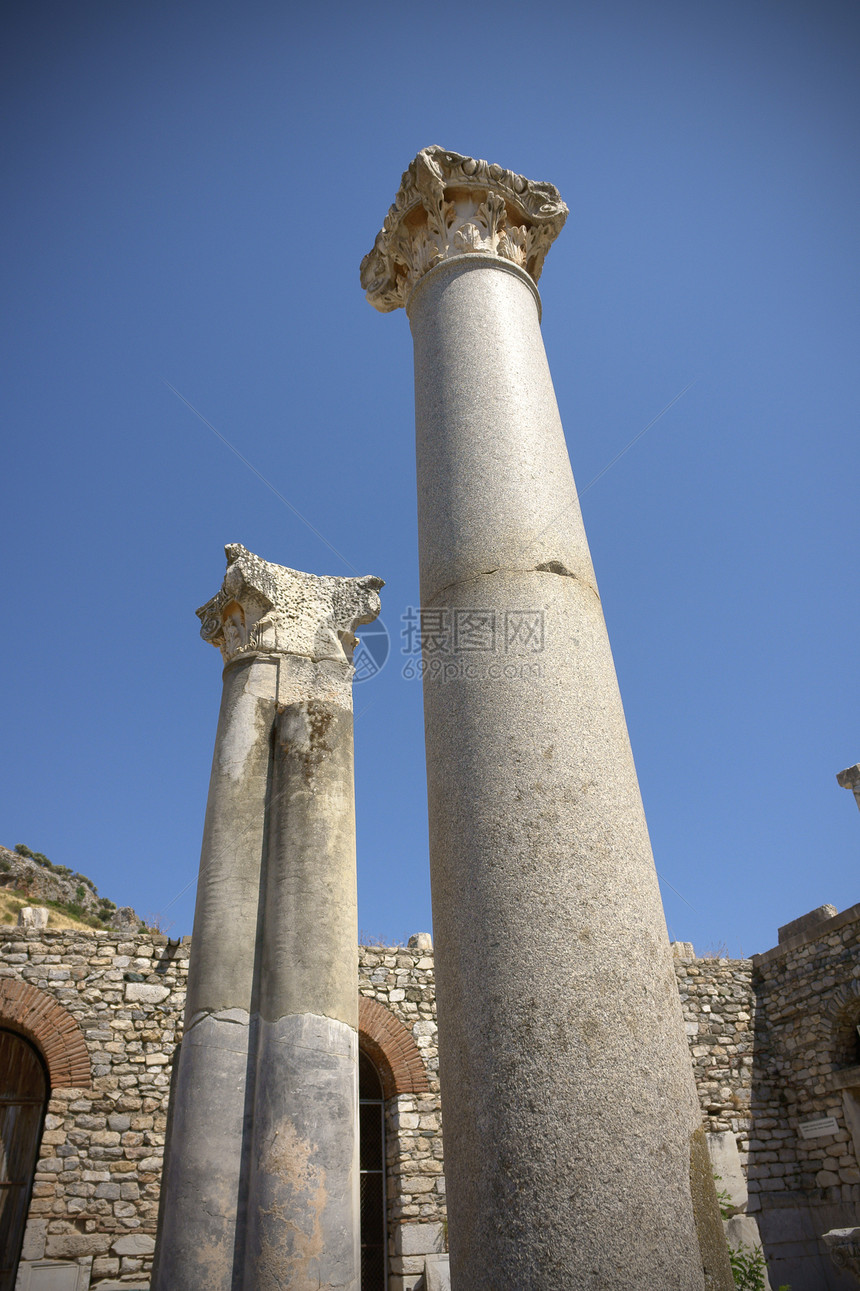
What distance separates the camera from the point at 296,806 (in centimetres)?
353

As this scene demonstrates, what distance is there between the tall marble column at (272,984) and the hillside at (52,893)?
1954 cm

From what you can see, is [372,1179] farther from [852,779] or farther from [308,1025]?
[852,779]

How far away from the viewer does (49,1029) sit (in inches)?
319

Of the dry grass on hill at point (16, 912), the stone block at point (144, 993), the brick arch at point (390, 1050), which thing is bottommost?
the brick arch at point (390, 1050)

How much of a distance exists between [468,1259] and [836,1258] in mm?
5020

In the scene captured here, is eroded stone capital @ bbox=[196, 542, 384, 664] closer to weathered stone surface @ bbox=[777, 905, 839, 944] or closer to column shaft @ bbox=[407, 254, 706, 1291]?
column shaft @ bbox=[407, 254, 706, 1291]

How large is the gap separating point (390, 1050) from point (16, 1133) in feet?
11.9

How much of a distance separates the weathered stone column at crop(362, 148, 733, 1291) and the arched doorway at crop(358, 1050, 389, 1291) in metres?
6.80

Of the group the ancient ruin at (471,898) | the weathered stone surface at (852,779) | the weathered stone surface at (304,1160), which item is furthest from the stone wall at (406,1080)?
the weathered stone surface at (304,1160)

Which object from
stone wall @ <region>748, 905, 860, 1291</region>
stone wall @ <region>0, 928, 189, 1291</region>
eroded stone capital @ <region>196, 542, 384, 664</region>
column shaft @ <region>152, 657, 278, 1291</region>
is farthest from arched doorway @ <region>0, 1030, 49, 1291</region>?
stone wall @ <region>748, 905, 860, 1291</region>

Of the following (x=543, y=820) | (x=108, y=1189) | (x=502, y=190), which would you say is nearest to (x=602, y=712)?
(x=543, y=820)

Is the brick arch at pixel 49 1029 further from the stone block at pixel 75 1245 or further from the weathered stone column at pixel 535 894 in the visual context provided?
the weathered stone column at pixel 535 894

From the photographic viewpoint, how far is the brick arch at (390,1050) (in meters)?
8.90

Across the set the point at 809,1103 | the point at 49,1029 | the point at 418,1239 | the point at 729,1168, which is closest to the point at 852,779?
the point at 809,1103
